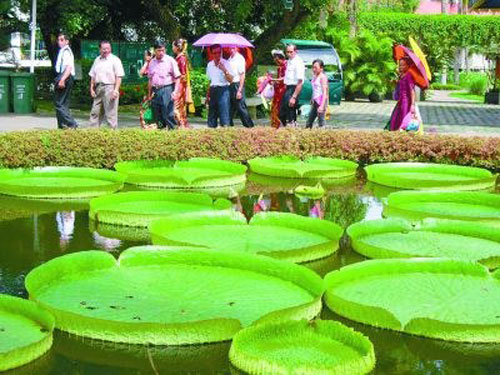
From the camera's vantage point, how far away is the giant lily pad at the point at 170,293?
4383 millimetres

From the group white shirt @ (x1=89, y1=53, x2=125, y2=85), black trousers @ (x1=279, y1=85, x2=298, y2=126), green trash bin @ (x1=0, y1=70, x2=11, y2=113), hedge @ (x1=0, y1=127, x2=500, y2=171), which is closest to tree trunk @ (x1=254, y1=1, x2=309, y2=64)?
black trousers @ (x1=279, y1=85, x2=298, y2=126)

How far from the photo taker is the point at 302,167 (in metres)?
10.6

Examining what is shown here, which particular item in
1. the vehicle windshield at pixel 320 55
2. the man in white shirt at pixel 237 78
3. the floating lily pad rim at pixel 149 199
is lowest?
the floating lily pad rim at pixel 149 199

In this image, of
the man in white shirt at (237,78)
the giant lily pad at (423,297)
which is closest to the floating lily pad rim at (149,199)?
the giant lily pad at (423,297)

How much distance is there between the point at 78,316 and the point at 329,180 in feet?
20.4

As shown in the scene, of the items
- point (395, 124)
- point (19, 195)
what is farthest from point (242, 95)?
point (19, 195)

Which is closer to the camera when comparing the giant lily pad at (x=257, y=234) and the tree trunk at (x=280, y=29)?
the giant lily pad at (x=257, y=234)

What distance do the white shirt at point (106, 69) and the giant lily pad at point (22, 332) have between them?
→ 384 inches

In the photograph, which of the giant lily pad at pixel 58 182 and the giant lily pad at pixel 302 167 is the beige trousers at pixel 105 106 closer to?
the giant lily pad at pixel 302 167

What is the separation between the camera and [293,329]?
430cm

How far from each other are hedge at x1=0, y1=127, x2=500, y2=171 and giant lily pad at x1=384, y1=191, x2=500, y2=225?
11.2 feet

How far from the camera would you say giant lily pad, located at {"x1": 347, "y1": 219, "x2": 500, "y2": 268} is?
20.5 ft

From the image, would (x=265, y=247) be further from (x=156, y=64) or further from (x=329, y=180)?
(x=156, y=64)

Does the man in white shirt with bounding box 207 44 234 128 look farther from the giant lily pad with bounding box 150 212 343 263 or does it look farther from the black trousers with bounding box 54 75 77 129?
the giant lily pad with bounding box 150 212 343 263
